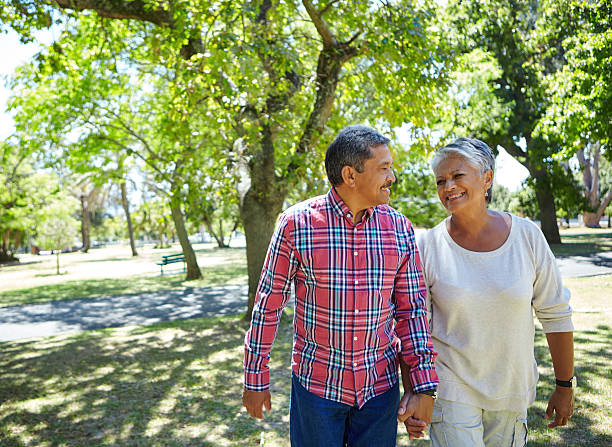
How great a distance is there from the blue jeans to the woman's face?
3.07ft

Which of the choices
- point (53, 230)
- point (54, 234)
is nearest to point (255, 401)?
point (54, 234)

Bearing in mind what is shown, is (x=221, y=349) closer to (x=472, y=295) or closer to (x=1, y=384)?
(x=1, y=384)

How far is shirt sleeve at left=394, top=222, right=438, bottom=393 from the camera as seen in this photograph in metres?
2.20

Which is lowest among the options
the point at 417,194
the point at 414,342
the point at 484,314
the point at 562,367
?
the point at 562,367

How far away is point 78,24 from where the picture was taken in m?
11.2

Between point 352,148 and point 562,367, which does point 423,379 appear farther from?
point 352,148

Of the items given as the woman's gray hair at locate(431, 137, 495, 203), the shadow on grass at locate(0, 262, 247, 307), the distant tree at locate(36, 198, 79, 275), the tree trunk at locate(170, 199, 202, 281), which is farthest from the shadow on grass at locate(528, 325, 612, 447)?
the distant tree at locate(36, 198, 79, 275)

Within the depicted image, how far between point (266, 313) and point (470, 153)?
48.4 inches

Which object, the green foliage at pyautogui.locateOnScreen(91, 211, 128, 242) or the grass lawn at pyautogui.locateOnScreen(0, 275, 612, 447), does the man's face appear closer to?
the grass lawn at pyautogui.locateOnScreen(0, 275, 612, 447)

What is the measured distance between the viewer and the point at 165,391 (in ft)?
18.5

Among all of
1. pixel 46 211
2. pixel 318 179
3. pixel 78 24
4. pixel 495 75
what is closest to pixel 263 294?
pixel 318 179

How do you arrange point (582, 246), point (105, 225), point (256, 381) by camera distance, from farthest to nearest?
1. point (105, 225)
2. point (582, 246)
3. point (256, 381)

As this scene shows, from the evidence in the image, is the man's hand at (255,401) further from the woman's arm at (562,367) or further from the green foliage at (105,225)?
the green foliage at (105,225)

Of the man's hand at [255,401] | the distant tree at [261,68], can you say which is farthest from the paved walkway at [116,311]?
the man's hand at [255,401]
